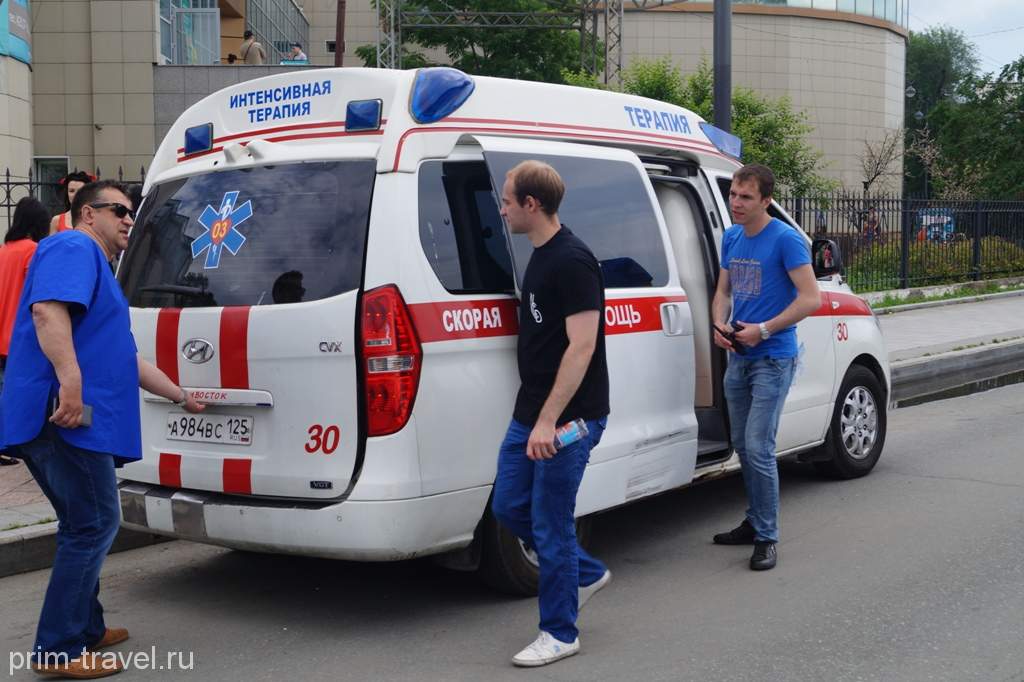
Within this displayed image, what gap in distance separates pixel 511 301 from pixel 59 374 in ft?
5.94

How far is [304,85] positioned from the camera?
4965mm

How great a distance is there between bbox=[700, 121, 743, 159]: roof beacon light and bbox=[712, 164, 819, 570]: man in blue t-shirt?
0.87 meters

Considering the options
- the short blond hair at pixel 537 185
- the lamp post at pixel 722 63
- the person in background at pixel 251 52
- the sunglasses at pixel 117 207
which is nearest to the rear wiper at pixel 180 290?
the sunglasses at pixel 117 207

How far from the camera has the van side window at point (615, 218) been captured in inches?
207

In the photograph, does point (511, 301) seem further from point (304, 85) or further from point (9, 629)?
point (9, 629)

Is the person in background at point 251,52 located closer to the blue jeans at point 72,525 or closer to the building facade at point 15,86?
the building facade at point 15,86

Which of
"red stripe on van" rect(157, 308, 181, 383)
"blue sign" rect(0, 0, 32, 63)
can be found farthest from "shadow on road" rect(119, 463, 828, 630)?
"blue sign" rect(0, 0, 32, 63)

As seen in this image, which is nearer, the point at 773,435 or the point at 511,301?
the point at 511,301

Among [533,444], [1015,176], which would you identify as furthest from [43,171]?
[1015,176]

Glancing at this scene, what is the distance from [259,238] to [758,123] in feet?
60.4

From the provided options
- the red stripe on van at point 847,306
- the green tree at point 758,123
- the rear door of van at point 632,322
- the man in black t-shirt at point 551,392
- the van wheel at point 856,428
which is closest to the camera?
the man in black t-shirt at point 551,392

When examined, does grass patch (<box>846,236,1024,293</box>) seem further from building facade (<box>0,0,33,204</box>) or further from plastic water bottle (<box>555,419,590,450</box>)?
plastic water bottle (<box>555,419,590,450</box>)

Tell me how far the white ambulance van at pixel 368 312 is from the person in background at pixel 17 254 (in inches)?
86.4

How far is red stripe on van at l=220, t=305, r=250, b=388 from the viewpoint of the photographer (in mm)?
4637
